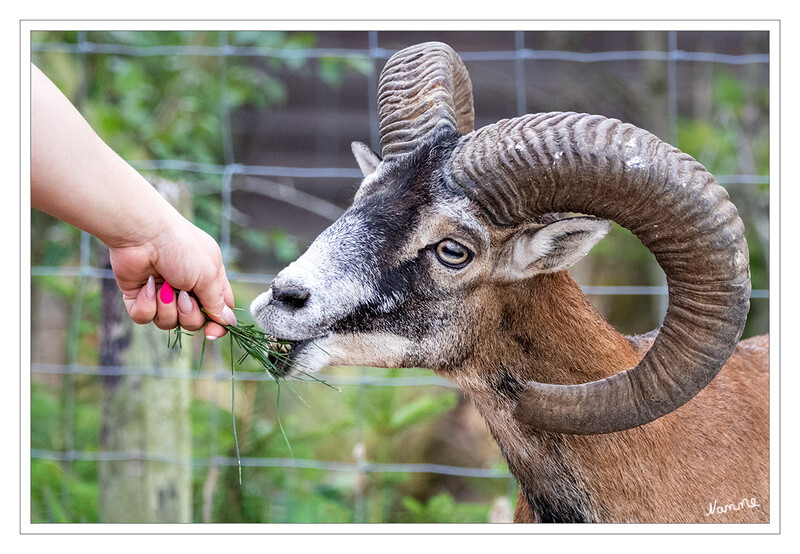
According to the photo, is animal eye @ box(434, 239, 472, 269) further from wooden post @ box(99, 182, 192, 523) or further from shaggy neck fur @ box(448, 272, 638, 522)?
wooden post @ box(99, 182, 192, 523)

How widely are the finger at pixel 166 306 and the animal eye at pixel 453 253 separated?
0.81 meters

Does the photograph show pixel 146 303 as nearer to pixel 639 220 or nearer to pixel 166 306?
pixel 166 306

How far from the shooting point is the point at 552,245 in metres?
2.39

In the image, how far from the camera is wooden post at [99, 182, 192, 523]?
374 centimetres

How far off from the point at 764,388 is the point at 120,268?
2.30 metres

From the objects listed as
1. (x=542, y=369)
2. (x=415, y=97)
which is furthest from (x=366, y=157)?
(x=542, y=369)

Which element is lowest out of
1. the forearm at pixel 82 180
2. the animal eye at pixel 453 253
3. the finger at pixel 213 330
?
the finger at pixel 213 330

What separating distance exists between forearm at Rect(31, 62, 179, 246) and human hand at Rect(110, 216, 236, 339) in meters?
0.04

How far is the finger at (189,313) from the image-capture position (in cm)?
234

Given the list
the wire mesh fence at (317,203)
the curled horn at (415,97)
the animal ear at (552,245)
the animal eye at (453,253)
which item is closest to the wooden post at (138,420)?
the wire mesh fence at (317,203)

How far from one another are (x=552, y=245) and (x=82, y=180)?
137cm

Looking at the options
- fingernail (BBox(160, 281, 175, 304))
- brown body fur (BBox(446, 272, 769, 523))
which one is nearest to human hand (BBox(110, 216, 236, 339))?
fingernail (BBox(160, 281, 175, 304))

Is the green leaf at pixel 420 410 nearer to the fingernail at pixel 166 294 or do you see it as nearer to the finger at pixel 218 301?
the finger at pixel 218 301
